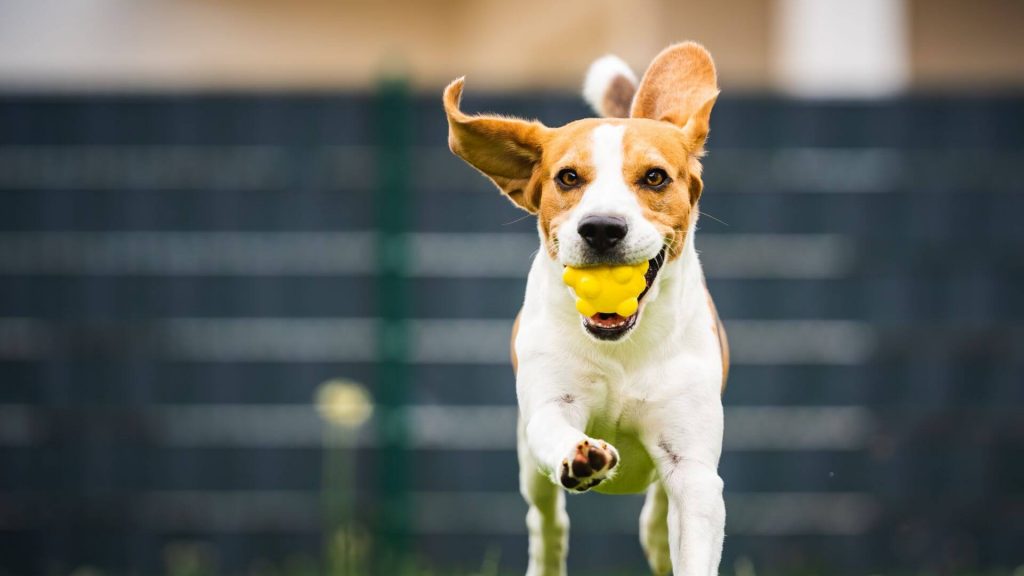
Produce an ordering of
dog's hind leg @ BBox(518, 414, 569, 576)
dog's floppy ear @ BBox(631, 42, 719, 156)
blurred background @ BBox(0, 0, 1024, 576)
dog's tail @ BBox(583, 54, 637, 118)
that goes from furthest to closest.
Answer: blurred background @ BBox(0, 0, 1024, 576), dog's tail @ BBox(583, 54, 637, 118), dog's hind leg @ BBox(518, 414, 569, 576), dog's floppy ear @ BBox(631, 42, 719, 156)

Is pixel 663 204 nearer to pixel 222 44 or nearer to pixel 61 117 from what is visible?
pixel 61 117

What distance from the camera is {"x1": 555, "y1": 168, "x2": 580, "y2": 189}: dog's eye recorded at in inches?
90.6

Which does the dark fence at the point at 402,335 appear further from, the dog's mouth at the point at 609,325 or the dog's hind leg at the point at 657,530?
the dog's mouth at the point at 609,325

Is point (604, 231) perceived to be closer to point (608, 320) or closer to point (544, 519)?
point (608, 320)

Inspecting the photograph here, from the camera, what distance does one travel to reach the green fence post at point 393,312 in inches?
244

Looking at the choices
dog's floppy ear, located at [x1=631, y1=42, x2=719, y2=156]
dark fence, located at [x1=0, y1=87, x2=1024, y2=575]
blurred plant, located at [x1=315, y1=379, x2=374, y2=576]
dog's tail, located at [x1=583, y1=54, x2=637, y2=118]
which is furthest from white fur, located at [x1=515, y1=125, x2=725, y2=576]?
dark fence, located at [x1=0, y1=87, x2=1024, y2=575]

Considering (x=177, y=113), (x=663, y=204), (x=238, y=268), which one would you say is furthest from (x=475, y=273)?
(x=663, y=204)

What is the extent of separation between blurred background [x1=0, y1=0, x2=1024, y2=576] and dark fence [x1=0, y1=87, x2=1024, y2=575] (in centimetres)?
1

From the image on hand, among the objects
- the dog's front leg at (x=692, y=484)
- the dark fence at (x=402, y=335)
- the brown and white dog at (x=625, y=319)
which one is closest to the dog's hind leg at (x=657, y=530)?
the brown and white dog at (x=625, y=319)

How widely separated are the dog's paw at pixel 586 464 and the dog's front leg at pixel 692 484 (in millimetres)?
277

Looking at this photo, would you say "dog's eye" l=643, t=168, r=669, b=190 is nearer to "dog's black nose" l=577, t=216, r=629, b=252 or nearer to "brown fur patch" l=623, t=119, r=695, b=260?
"brown fur patch" l=623, t=119, r=695, b=260

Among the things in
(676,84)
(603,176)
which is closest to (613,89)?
(676,84)

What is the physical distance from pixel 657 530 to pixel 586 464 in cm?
102

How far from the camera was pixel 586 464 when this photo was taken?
200 centimetres
